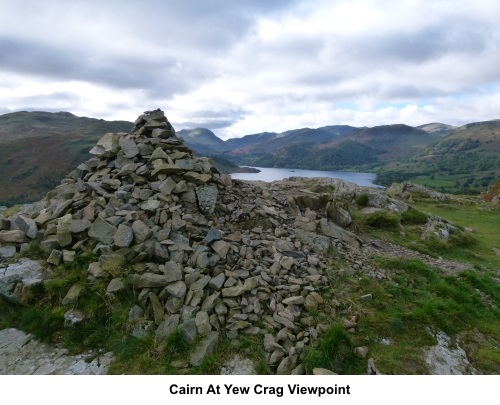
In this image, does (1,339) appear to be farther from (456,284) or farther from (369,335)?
(456,284)

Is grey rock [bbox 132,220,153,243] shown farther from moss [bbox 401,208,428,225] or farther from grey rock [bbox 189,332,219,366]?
moss [bbox 401,208,428,225]

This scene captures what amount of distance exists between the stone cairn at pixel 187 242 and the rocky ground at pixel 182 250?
34 mm

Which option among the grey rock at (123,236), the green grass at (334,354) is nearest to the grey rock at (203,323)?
the green grass at (334,354)

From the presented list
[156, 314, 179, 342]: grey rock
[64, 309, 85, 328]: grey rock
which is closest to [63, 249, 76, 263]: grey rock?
[64, 309, 85, 328]: grey rock

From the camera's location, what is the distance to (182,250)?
9.38m

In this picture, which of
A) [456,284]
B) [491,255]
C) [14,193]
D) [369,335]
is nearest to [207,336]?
[369,335]

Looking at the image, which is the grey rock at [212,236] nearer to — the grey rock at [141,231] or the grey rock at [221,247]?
the grey rock at [221,247]

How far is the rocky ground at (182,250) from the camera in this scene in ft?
25.5

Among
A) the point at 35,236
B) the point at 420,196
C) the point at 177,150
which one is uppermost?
the point at 177,150

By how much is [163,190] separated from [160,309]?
4.45 meters

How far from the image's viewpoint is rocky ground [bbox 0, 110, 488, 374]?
25.5 ft

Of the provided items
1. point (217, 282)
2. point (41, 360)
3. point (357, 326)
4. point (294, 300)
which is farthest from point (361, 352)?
point (41, 360)

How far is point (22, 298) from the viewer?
848 centimetres

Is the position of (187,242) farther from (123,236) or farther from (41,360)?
(41,360)
